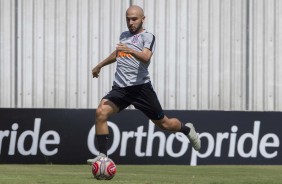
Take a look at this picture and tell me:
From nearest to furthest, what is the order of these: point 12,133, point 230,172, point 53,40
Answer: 1. point 230,172
2. point 12,133
3. point 53,40

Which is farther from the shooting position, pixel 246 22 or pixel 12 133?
pixel 246 22

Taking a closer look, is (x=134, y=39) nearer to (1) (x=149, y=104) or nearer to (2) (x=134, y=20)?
(2) (x=134, y=20)

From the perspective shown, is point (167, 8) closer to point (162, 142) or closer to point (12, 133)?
point (162, 142)

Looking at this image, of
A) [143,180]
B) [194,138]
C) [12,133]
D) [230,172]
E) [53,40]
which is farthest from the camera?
[53,40]

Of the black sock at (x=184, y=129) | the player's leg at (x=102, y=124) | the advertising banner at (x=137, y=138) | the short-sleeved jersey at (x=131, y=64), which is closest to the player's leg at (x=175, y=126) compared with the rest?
the black sock at (x=184, y=129)

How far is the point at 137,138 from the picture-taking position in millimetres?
14883

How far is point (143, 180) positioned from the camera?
10344 mm

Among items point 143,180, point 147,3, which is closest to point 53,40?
point 147,3

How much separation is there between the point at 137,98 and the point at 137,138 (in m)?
4.19

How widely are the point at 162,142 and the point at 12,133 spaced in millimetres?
2516

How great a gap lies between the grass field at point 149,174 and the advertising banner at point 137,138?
17.9 inches

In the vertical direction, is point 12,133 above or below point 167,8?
below

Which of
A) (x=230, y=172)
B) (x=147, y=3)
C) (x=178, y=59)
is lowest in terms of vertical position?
(x=230, y=172)

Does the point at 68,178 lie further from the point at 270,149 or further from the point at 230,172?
the point at 270,149
